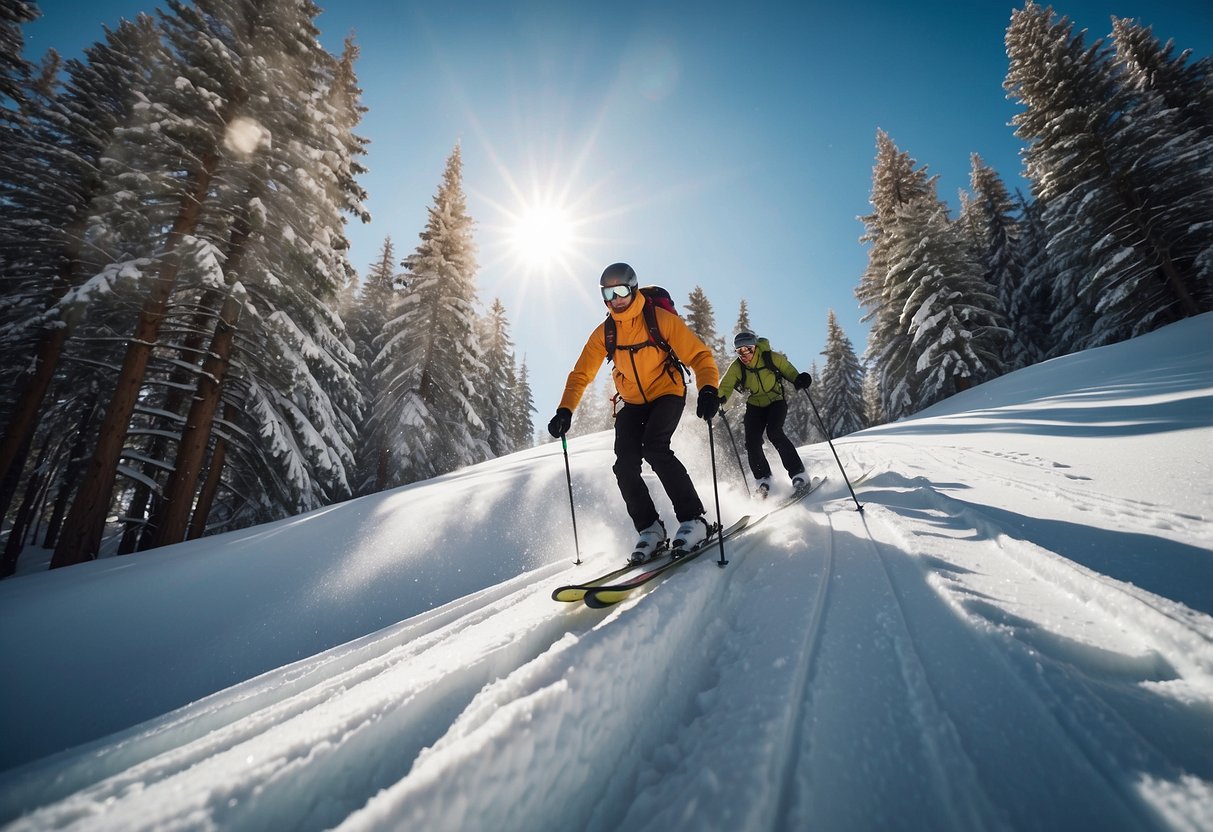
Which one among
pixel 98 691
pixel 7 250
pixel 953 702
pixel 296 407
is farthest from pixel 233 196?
Result: pixel 953 702

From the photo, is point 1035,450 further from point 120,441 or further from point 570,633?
point 120,441

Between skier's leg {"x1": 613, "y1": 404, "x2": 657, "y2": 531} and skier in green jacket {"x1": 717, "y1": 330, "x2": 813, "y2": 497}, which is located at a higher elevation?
skier in green jacket {"x1": 717, "y1": 330, "x2": 813, "y2": 497}

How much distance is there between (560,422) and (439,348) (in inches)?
641

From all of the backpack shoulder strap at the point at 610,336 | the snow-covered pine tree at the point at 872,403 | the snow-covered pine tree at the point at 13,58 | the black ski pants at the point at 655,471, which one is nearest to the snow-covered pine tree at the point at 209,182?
the snow-covered pine tree at the point at 13,58

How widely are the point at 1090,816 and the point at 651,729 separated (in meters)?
1.11

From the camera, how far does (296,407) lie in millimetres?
10430

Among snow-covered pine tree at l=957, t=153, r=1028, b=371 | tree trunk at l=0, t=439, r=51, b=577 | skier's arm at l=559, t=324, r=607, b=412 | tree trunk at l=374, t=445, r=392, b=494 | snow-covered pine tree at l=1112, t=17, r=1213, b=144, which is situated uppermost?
snow-covered pine tree at l=1112, t=17, r=1213, b=144

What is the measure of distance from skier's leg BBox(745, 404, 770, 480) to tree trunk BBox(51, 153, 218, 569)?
33.6ft

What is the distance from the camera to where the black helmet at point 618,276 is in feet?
12.2

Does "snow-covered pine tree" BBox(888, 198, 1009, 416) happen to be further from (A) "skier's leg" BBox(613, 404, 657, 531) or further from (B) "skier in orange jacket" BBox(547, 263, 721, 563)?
(A) "skier's leg" BBox(613, 404, 657, 531)

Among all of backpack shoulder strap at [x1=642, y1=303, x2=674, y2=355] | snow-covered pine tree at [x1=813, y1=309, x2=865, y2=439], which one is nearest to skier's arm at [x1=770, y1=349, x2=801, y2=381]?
backpack shoulder strap at [x1=642, y1=303, x2=674, y2=355]

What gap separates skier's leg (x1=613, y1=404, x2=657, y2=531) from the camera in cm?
353

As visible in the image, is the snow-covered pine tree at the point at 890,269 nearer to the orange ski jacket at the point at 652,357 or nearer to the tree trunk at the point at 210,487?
the orange ski jacket at the point at 652,357

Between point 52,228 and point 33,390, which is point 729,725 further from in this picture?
point 52,228
